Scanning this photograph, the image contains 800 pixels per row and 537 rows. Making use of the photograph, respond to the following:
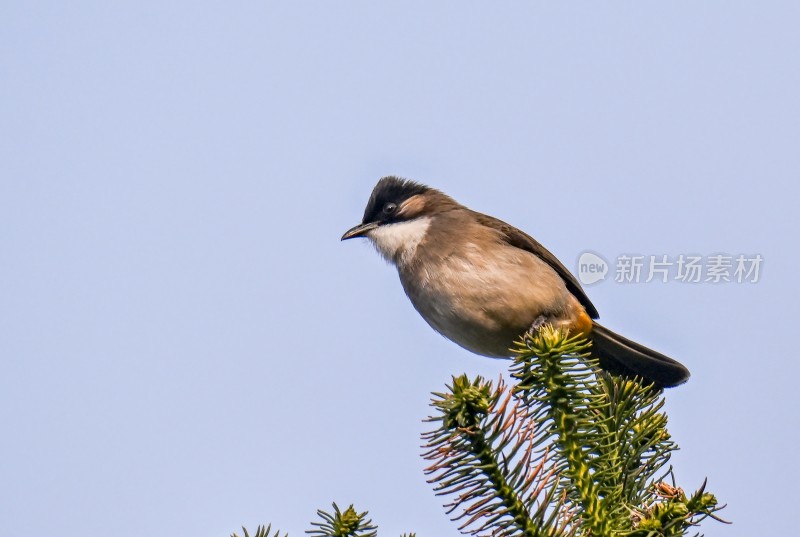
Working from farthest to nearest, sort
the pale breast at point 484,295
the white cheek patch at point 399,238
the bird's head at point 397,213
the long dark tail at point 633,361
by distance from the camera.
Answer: the bird's head at point 397,213, the white cheek patch at point 399,238, the long dark tail at point 633,361, the pale breast at point 484,295

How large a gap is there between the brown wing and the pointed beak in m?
0.82

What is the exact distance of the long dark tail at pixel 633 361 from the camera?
5863mm

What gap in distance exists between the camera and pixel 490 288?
5617 millimetres

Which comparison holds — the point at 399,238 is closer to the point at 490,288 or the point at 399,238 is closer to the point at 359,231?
the point at 359,231

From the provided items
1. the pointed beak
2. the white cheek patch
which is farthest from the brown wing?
the pointed beak

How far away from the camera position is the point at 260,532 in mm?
2488

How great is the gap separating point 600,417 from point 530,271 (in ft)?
8.62

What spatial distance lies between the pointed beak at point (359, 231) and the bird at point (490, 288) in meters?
0.04

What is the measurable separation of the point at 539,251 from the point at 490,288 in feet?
2.72

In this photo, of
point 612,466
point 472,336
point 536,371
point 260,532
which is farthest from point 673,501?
point 472,336

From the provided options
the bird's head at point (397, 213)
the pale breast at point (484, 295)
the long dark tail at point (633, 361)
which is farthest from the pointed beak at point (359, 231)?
the long dark tail at point (633, 361)

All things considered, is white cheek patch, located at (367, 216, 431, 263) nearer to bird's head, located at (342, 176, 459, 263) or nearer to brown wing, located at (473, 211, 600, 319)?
bird's head, located at (342, 176, 459, 263)

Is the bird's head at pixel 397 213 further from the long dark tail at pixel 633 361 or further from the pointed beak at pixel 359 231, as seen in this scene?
the long dark tail at pixel 633 361

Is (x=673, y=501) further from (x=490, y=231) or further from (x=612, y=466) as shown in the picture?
(x=490, y=231)
